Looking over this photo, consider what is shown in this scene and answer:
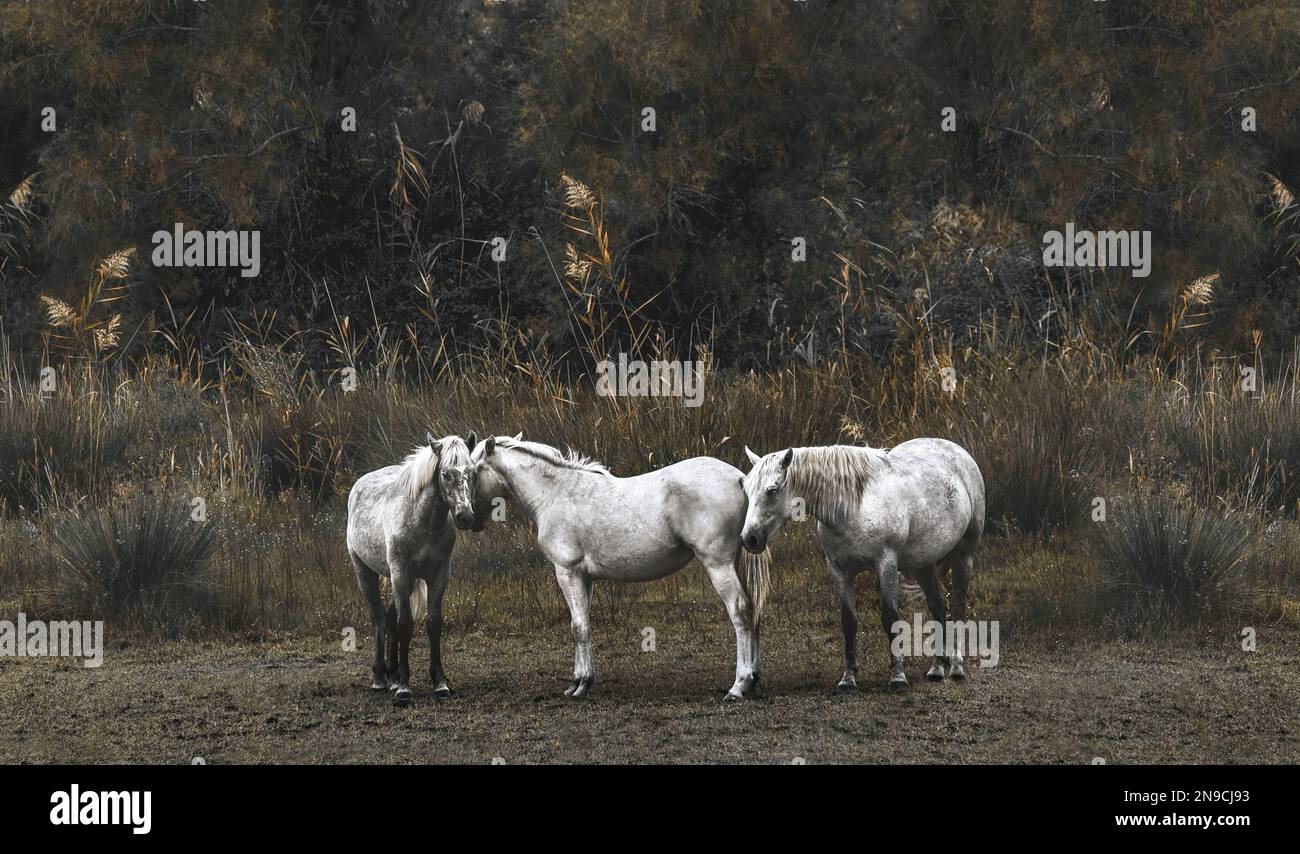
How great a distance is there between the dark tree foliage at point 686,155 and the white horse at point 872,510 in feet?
31.4

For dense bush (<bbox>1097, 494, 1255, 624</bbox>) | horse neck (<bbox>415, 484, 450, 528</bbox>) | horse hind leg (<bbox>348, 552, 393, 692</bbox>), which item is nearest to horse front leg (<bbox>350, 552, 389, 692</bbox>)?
horse hind leg (<bbox>348, 552, 393, 692</bbox>)

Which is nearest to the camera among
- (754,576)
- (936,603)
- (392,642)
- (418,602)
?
(754,576)

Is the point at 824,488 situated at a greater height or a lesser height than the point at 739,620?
greater

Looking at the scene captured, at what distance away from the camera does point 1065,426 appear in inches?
449

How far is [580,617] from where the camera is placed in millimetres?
7723

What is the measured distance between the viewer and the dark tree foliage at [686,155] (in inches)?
717

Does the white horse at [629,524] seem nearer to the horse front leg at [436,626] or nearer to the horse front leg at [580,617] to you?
the horse front leg at [580,617]

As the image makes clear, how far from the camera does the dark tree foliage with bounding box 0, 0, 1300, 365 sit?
18.2 m

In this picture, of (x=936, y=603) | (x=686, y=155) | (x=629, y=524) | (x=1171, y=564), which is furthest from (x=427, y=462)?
(x=686, y=155)

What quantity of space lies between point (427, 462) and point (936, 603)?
2.70m

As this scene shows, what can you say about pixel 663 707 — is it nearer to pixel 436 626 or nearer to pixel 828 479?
pixel 436 626

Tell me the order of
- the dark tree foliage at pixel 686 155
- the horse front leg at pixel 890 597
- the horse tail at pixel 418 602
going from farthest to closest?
the dark tree foliage at pixel 686 155 → the horse tail at pixel 418 602 → the horse front leg at pixel 890 597

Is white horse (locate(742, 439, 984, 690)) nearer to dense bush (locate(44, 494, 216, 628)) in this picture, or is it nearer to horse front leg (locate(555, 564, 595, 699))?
horse front leg (locate(555, 564, 595, 699))

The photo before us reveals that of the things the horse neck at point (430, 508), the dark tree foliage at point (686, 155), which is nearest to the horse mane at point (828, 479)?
the horse neck at point (430, 508)
